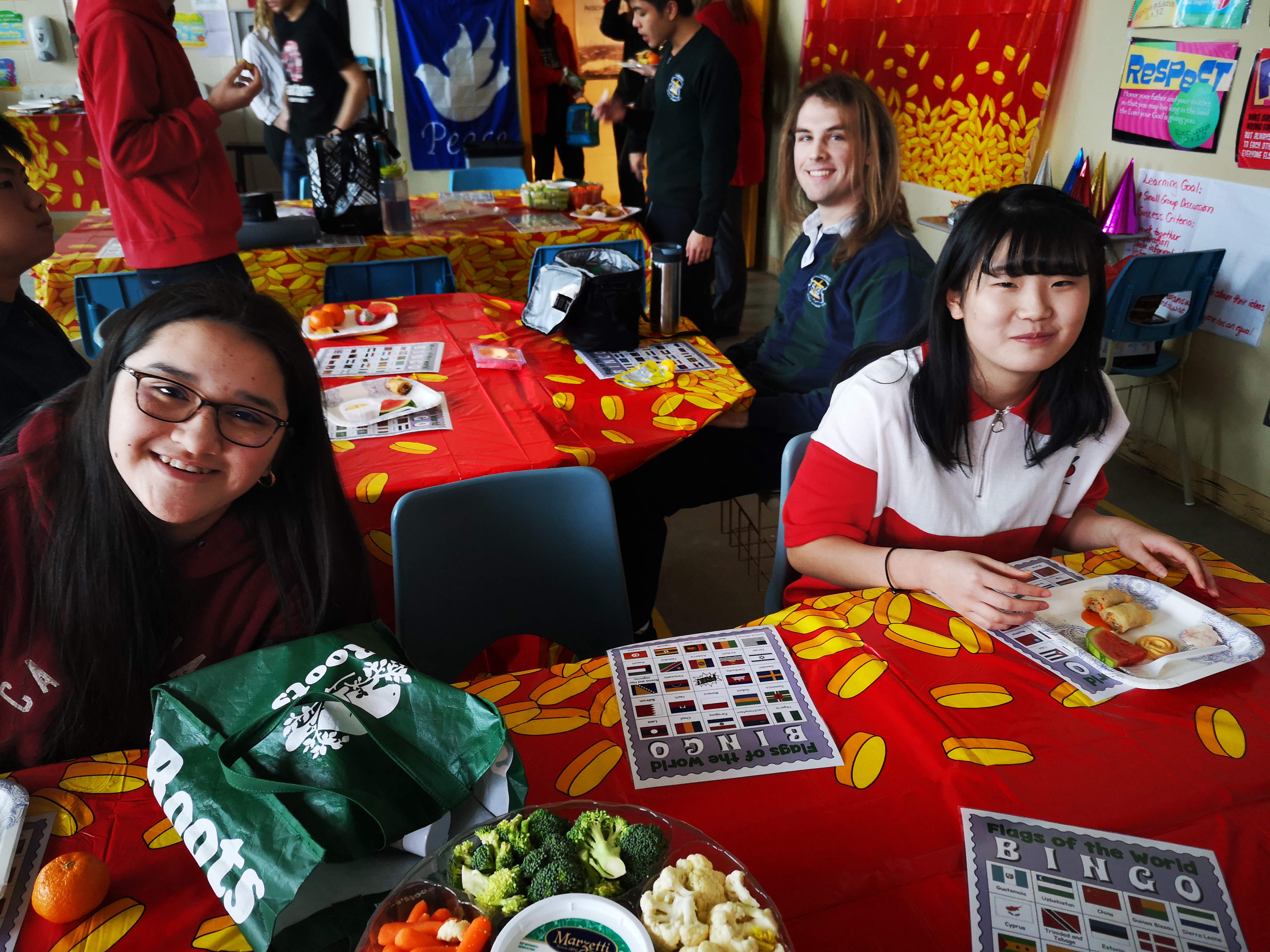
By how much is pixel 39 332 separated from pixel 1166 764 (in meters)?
2.15

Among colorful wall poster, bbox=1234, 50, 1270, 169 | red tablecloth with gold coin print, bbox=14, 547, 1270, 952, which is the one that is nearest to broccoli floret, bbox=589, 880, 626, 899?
red tablecloth with gold coin print, bbox=14, 547, 1270, 952

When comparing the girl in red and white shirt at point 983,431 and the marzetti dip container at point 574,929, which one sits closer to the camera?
the marzetti dip container at point 574,929

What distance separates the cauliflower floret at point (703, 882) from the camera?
645 mm

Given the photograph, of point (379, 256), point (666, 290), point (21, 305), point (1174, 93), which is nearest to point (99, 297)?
point (21, 305)

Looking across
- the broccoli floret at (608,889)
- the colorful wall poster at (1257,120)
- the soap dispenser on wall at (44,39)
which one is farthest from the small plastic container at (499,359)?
the soap dispenser on wall at (44,39)

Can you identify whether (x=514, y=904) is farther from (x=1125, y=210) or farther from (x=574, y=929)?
(x=1125, y=210)

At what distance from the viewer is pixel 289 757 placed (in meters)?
0.77

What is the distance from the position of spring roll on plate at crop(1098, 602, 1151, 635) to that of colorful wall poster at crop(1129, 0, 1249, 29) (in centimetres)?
270

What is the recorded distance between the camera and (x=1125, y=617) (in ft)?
3.69

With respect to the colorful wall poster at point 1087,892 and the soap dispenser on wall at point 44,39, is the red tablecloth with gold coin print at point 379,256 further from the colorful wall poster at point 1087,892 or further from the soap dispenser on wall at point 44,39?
the soap dispenser on wall at point 44,39

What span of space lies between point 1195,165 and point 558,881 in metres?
3.48

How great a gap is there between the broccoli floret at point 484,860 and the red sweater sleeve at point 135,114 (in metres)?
2.16

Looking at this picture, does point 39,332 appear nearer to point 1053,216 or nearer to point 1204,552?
point 1053,216

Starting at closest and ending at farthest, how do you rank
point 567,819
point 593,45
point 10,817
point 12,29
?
point 567,819 → point 10,817 → point 12,29 → point 593,45
